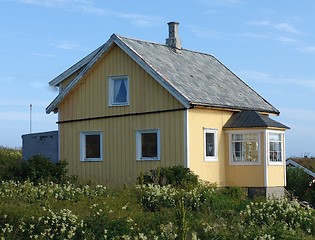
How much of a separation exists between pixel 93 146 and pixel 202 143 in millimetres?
4667

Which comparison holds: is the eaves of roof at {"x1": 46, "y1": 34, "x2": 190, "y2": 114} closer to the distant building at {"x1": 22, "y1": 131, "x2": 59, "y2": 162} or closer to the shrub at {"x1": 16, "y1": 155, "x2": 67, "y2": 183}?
the distant building at {"x1": 22, "y1": 131, "x2": 59, "y2": 162}

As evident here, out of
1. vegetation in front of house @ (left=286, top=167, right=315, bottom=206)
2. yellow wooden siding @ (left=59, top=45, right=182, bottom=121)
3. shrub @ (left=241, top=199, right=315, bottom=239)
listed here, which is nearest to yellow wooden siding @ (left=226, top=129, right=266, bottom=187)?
vegetation in front of house @ (left=286, top=167, right=315, bottom=206)

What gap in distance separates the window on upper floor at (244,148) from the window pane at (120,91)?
4453mm

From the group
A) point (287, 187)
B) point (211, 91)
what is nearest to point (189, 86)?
point (211, 91)

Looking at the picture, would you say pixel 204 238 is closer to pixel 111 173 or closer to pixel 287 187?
pixel 111 173

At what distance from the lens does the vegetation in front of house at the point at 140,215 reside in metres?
14.0

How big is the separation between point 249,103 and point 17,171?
978 cm

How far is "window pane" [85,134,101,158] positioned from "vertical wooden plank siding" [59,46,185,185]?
1.09 feet

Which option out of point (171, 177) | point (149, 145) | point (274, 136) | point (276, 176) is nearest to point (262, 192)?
point (276, 176)

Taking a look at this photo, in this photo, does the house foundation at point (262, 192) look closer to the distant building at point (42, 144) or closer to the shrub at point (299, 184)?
the shrub at point (299, 184)

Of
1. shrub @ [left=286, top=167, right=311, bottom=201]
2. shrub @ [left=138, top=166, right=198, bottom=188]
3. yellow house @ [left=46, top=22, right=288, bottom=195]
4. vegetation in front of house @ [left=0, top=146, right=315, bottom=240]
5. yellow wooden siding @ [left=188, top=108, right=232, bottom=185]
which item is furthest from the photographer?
shrub @ [left=286, top=167, right=311, bottom=201]

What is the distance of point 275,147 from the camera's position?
26.6 m

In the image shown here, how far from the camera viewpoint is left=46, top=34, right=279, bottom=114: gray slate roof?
981 inches

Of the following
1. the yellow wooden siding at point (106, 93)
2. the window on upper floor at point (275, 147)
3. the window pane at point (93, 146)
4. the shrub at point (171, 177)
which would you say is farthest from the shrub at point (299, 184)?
the window pane at point (93, 146)
